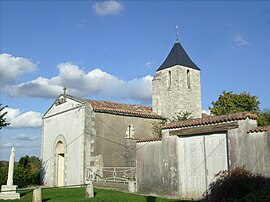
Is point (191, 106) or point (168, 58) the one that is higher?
point (168, 58)

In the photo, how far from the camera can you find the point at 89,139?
2102 centimetres

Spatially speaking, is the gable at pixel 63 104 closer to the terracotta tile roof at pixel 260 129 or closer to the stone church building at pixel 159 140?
the stone church building at pixel 159 140

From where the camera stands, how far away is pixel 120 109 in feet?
75.5

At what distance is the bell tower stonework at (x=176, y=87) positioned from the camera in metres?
25.8

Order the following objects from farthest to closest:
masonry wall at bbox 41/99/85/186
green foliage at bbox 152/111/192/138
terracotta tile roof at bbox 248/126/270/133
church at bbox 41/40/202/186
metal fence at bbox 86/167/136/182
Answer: green foliage at bbox 152/111/192/138, masonry wall at bbox 41/99/85/186, church at bbox 41/40/202/186, metal fence at bbox 86/167/136/182, terracotta tile roof at bbox 248/126/270/133

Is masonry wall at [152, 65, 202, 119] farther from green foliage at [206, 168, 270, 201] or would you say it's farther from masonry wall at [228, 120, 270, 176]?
green foliage at [206, 168, 270, 201]

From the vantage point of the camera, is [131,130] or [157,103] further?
[157,103]

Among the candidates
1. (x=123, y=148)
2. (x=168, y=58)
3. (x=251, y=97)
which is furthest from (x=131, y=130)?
(x=251, y=97)

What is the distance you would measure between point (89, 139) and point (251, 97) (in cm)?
1322

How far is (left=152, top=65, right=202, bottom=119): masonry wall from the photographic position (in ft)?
84.6

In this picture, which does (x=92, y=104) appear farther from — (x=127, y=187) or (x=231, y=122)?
(x=231, y=122)

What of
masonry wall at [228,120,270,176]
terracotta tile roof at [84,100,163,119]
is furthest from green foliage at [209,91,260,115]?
masonry wall at [228,120,270,176]

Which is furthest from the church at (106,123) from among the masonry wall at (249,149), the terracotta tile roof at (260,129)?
the terracotta tile roof at (260,129)

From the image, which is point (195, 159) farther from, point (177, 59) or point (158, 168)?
point (177, 59)
